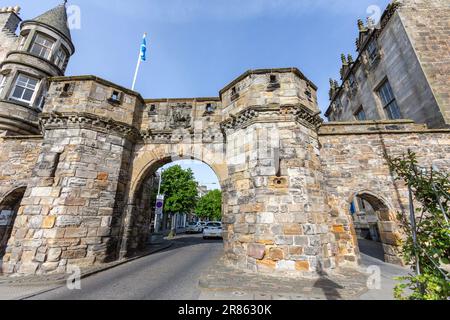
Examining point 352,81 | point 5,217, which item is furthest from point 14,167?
point 352,81

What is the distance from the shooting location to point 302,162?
6.11 m

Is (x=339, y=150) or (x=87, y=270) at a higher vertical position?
(x=339, y=150)

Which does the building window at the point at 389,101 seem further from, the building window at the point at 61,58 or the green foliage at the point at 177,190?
the building window at the point at 61,58

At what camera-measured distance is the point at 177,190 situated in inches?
877

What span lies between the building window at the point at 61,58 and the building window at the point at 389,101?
2106 cm

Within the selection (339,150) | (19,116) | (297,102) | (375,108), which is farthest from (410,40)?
(19,116)

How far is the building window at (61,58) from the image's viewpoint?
42.0ft

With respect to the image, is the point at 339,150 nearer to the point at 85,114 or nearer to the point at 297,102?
the point at 297,102

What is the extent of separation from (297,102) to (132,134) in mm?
6349

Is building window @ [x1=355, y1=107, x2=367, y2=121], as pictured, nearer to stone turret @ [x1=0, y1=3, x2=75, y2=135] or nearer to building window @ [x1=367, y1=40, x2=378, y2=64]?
building window @ [x1=367, y1=40, x2=378, y2=64]

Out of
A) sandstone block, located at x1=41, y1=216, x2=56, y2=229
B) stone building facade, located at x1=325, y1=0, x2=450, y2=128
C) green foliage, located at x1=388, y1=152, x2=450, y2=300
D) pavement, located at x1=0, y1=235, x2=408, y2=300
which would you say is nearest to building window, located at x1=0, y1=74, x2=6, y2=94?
sandstone block, located at x1=41, y1=216, x2=56, y2=229

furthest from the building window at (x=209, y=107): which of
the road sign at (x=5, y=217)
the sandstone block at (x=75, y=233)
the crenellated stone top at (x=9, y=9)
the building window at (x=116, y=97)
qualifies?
the crenellated stone top at (x=9, y=9)

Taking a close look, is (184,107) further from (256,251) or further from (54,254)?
(54,254)

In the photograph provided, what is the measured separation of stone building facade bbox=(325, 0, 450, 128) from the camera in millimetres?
9156
